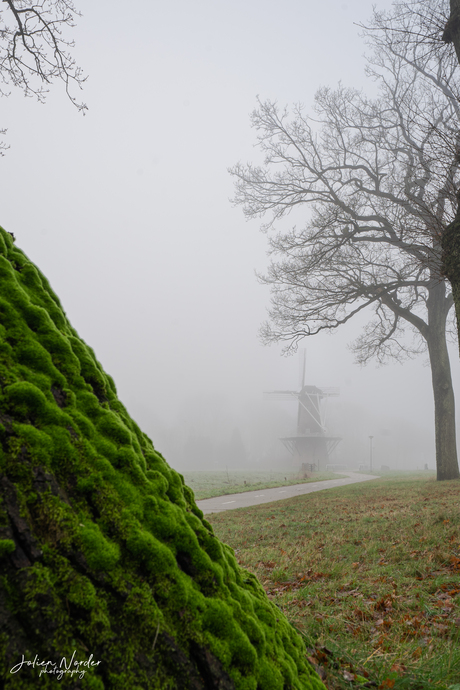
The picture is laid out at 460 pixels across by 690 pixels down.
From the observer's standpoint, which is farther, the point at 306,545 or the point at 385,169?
the point at 385,169

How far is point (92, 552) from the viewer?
1359 millimetres

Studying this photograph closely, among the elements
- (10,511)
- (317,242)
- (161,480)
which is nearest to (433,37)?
(317,242)

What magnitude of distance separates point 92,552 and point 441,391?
1657 cm

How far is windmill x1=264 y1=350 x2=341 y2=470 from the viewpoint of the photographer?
56.1m

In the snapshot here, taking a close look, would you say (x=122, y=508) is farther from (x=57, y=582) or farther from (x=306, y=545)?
(x=306, y=545)

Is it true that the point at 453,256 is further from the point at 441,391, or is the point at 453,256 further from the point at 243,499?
the point at 243,499

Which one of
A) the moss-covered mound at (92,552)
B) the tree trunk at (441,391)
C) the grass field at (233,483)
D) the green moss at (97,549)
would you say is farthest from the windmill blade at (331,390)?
the green moss at (97,549)

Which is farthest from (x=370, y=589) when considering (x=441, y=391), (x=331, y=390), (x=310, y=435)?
(x=331, y=390)

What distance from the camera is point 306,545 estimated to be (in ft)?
21.1

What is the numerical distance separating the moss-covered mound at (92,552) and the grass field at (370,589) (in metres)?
0.81

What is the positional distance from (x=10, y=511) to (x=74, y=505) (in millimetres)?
227

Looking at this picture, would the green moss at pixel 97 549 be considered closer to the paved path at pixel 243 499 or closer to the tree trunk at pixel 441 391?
the paved path at pixel 243 499

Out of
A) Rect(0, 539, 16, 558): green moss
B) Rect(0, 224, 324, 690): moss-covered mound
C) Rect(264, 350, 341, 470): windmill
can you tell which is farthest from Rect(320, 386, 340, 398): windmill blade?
Rect(0, 539, 16, 558): green moss

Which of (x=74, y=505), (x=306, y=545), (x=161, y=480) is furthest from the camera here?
(x=306, y=545)
